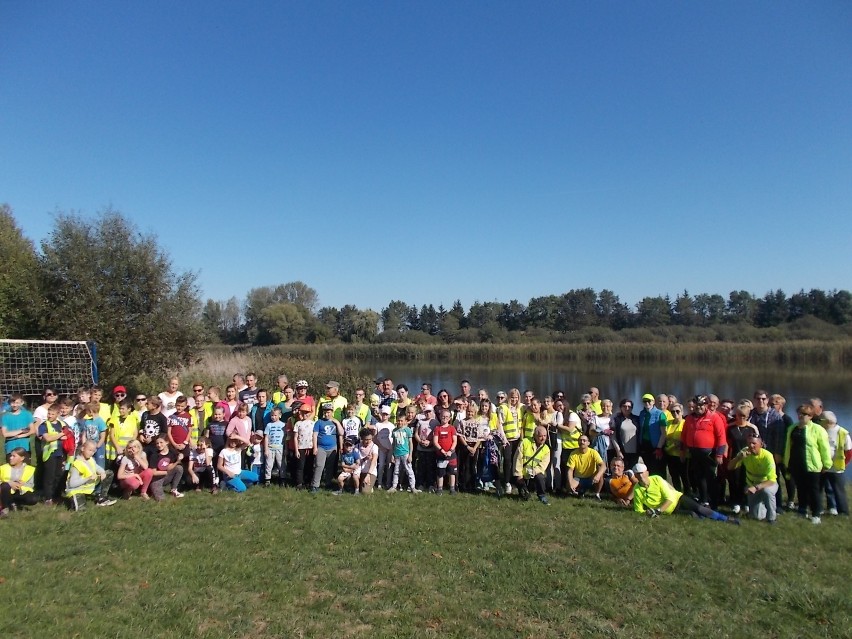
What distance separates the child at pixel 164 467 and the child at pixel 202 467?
6.0 inches

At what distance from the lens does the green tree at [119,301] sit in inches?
571

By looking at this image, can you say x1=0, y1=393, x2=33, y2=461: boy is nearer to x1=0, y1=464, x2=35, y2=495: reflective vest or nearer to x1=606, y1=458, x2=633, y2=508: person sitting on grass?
x1=0, y1=464, x2=35, y2=495: reflective vest

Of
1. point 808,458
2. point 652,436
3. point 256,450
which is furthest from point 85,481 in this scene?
point 808,458

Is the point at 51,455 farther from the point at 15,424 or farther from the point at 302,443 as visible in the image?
the point at 302,443

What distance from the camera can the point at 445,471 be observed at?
8.18m

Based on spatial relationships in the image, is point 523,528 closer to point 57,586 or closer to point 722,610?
point 722,610

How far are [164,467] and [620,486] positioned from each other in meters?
6.10

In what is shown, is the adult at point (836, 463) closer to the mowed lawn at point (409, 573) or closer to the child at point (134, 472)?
the mowed lawn at point (409, 573)

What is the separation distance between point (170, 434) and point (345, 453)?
242cm

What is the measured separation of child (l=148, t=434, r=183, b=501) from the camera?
740 centimetres

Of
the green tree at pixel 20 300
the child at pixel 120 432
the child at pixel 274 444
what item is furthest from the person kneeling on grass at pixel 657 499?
the green tree at pixel 20 300

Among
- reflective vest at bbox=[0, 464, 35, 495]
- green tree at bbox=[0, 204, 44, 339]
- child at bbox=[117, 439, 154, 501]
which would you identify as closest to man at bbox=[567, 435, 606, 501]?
child at bbox=[117, 439, 154, 501]

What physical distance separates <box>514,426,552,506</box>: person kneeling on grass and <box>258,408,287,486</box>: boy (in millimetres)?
3418

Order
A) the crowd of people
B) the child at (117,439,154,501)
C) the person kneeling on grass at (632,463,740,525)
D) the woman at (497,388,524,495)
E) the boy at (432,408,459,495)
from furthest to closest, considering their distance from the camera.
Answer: the woman at (497,388,524,495)
the boy at (432,408,459,495)
the child at (117,439,154,501)
the crowd of people
the person kneeling on grass at (632,463,740,525)
